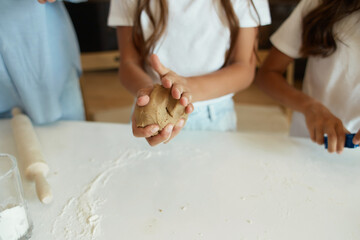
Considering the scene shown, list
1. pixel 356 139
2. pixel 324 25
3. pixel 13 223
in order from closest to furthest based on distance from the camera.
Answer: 1. pixel 13 223
2. pixel 356 139
3. pixel 324 25

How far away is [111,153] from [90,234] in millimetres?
202

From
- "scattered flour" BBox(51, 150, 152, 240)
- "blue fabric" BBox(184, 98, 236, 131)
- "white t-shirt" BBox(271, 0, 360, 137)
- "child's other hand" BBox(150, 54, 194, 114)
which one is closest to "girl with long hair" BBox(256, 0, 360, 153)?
"white t-shirt" BBox(271, 0, 360, 137)

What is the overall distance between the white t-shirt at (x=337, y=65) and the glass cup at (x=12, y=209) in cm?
64

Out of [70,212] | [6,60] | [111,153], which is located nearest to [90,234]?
[70,212]

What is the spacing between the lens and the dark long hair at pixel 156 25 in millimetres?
691

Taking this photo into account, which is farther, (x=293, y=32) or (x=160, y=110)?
(x=293, y=32)

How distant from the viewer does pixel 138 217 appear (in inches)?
17.3

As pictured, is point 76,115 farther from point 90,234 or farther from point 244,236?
point 244,236

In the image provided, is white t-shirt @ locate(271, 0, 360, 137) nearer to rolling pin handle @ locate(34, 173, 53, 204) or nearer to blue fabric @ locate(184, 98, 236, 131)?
blue fabric @ locate(184, 98, 236, 131)

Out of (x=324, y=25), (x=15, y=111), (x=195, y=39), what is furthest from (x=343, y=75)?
(x=15, y=111)

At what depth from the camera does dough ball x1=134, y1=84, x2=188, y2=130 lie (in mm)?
473

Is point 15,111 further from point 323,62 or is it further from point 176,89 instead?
point 323,62

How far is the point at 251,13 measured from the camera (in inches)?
27.6

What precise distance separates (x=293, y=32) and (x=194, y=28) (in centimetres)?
24
